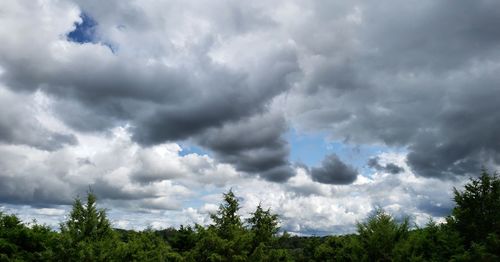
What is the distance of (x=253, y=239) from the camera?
48.0 meters

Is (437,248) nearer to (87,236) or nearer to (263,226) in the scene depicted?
(263,226)

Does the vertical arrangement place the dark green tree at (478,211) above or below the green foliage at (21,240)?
above

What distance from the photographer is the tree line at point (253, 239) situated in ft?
116

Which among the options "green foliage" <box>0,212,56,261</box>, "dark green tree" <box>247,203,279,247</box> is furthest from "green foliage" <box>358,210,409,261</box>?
"green foliage" <box>0,212,56,261</box>

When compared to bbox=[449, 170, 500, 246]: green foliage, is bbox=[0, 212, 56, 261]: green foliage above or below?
Answer: below

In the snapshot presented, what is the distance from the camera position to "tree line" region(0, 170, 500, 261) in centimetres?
3531

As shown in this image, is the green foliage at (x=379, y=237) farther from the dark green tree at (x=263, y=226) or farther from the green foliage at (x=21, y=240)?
the green foliage at (x=21, y=240)

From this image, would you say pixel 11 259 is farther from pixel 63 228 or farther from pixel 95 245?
pixel 95 245

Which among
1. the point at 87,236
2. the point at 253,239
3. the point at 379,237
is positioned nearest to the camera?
the point at 379,237

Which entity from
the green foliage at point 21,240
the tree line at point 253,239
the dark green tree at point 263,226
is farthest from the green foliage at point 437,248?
the green foliage at point 21,240

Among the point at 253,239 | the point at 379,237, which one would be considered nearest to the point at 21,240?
the point at 253,239

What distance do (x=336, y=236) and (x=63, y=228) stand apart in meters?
54.1

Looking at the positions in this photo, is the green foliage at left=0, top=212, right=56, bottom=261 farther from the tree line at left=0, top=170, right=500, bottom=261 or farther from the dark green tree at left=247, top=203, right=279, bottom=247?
the dark green tree at left=247, top=203, right=279, bottom=247

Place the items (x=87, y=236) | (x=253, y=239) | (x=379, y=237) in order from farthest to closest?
(x=253, y=239), (x=87, y=236), (x=379, y=237)
